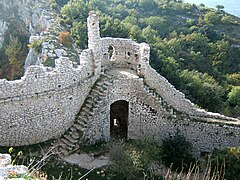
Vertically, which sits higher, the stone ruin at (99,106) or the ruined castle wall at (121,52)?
the ruined castle wall at (121,52)

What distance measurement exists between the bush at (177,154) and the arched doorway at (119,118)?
10.0 feet

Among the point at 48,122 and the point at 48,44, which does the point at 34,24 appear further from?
the point at 48,122

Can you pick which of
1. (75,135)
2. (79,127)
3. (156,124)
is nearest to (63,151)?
(75,135)

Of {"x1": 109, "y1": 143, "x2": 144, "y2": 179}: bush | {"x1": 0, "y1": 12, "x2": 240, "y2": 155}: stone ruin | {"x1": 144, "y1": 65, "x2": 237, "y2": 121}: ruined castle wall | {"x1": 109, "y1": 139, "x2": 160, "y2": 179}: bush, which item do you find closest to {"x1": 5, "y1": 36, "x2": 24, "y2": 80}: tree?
{"x1": 0, "y1": 12, "x2": 240, "y2": 155}: stone ruin

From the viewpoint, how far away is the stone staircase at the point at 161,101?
20884mm

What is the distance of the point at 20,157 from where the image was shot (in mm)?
16844

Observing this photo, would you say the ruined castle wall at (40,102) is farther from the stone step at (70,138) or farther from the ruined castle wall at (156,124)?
the ruined castle wall at (156,124)

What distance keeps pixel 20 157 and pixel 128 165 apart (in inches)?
200

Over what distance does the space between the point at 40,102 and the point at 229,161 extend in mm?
10036

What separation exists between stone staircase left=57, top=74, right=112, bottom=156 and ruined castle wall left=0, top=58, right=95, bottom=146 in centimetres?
30

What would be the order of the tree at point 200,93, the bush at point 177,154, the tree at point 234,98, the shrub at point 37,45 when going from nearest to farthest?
the bush at point 177,154
the shrub at point 37,45
the tree at point 200,93
the tree at point 234,98

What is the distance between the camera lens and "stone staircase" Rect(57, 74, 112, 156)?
18719 mm

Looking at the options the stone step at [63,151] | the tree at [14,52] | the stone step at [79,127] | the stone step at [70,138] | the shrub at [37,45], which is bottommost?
the stone step at [63,151]

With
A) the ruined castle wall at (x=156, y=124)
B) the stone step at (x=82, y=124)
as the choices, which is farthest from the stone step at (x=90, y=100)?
the stone step at (x=82, y=124)
